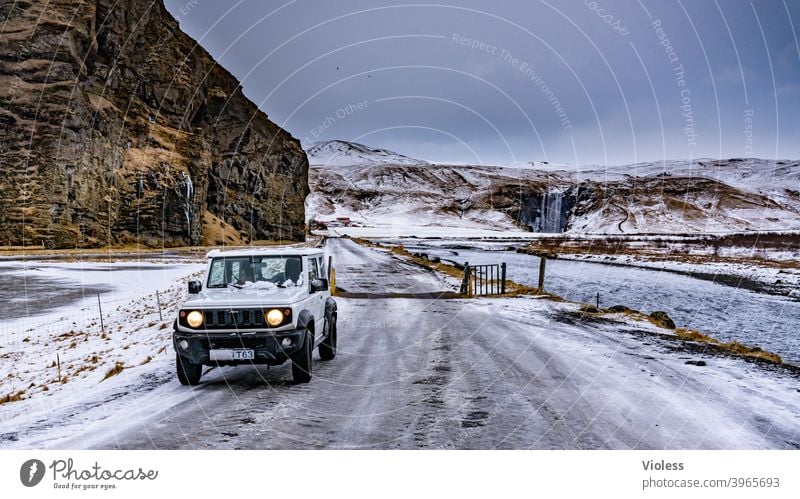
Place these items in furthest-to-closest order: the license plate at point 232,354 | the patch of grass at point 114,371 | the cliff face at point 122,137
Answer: the cliff face at point 122,137 → the patch of grass at point 114,371 → the license plate at point 232,354

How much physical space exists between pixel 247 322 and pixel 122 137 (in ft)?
238

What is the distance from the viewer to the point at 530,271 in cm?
4294

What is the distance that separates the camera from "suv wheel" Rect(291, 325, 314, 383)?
7.96 meters

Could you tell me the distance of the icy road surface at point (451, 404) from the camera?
19.1ft

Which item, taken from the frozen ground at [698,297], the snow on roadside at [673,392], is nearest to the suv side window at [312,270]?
the snow on roadside at [673,392]

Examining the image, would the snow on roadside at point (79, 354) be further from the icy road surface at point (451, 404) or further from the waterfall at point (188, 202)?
the waterfall at point (188, 202)

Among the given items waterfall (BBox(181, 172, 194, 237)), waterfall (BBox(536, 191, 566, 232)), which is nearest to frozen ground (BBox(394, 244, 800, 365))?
waterfall (BBox(181, 172, 194, 237))

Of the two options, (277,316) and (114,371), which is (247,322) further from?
(114,371)

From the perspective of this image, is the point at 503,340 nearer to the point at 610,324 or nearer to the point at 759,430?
the point at 610,324

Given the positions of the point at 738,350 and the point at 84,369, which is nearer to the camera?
the point at 84,369

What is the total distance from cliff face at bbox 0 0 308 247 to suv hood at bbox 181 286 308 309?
60.0 metres

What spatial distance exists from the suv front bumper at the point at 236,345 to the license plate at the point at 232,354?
0.05m

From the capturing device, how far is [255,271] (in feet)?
30.5

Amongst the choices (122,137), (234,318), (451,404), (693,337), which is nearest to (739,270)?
(693,337)
